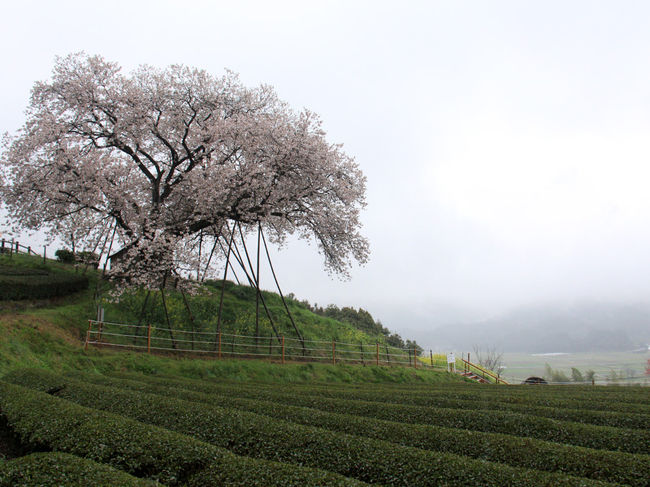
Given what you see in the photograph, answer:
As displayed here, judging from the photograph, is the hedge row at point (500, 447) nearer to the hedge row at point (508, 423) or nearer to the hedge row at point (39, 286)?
the hedge row at point (508, 423)

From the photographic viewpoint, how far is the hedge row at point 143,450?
19.2ft

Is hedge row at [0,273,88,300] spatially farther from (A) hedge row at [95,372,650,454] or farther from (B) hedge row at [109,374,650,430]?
(A) hedge row at [95,372,650,454]

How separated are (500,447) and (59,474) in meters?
6.06

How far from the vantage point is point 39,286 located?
809 inches

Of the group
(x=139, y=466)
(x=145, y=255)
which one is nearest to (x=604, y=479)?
(x=139, y=466)

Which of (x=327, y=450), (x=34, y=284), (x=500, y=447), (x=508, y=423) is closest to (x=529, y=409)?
(x=508, y=423)

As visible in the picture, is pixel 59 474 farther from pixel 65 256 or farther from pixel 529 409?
pixel 65 256

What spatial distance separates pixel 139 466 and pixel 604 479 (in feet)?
20.7

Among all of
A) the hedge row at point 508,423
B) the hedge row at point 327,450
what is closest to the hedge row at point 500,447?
the hedge row at point 327,450

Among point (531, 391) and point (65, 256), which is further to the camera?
point (65, 256)

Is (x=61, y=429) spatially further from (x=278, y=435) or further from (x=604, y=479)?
(x=604, y=479)

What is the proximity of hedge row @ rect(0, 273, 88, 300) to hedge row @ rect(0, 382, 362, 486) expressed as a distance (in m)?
13.0

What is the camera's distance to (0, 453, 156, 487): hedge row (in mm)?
5363

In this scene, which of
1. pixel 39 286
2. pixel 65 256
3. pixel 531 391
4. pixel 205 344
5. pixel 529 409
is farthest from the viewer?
pixel 65 256
